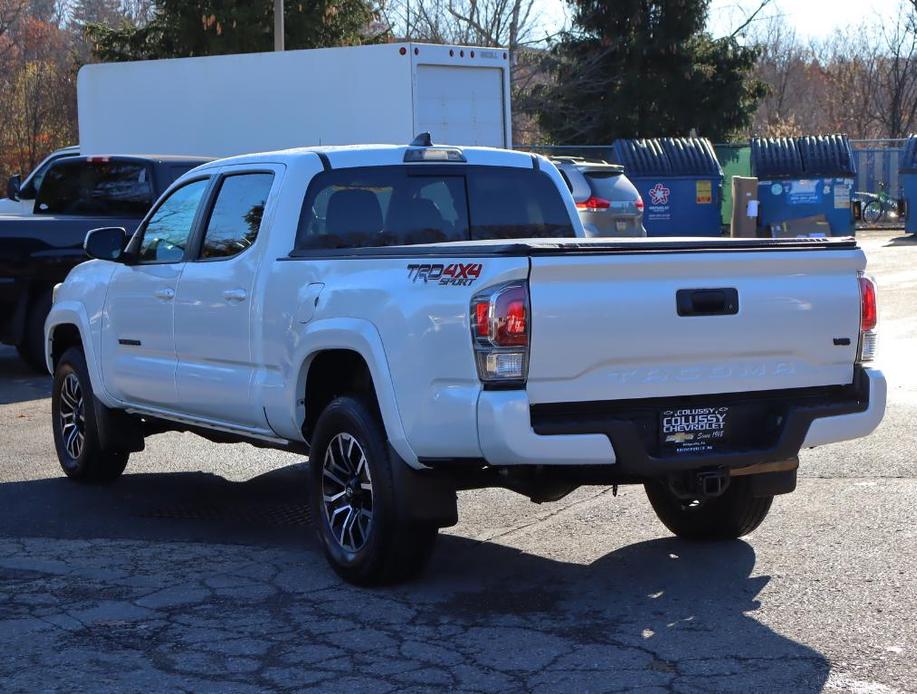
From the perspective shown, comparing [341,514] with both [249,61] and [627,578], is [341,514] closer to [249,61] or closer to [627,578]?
→ [627,578]

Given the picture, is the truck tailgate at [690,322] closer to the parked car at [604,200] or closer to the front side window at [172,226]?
the front side window at [172,226]

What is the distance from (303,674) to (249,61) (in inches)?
632

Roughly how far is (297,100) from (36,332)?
7.30m

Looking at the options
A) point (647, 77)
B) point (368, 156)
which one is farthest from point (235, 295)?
point (647, 77)

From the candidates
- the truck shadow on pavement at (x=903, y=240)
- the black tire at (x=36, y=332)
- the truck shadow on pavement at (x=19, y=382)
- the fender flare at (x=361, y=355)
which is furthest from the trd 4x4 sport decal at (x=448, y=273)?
the truck shadow on pavement at (x=903, y=240)

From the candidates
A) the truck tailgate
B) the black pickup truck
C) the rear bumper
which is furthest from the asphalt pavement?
the black pickup truck

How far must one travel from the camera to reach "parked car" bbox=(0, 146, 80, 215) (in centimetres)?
1735

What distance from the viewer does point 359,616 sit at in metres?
5.61

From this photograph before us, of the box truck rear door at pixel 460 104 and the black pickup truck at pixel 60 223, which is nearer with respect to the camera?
the black pickup truck at pixel 60 223

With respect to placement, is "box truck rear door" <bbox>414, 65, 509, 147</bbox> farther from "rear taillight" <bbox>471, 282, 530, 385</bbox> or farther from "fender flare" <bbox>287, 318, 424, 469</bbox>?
Result: "rear taillight" <bbox>471, 282, 530, 385</bbox>

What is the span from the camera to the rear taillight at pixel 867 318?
5977 millimetres

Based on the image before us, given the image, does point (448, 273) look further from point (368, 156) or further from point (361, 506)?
point (368, 156)

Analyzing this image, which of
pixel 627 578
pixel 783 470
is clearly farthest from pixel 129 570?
pixel 783 470

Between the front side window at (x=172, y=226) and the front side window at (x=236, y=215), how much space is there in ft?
0.75
